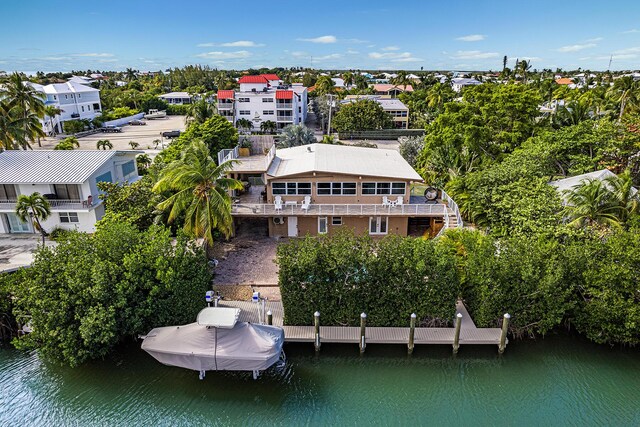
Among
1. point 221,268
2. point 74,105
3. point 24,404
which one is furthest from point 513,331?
point 74,105

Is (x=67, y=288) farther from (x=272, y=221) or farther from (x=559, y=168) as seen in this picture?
(x=559, y=168)

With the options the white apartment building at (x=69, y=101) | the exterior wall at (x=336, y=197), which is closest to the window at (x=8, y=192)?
the exterior wall at (x=336, y=197)

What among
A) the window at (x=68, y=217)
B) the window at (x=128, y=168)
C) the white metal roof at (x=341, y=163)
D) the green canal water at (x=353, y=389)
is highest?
the white metal roof at (x=341, y=163)

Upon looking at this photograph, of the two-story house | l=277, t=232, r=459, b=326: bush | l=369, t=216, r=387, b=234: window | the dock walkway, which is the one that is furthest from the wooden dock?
l=369, t=216, r=387, b=234: window

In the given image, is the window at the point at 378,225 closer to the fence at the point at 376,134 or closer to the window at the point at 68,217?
the window at the point at 68,217

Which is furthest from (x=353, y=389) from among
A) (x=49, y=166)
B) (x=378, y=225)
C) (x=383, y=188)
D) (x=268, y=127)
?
(x=268, y=127)

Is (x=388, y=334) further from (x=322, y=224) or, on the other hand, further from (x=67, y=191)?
(x=67, y=191)
